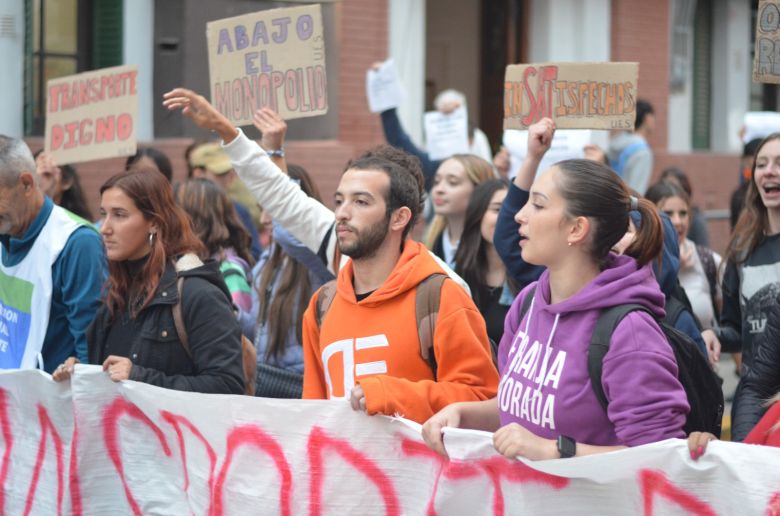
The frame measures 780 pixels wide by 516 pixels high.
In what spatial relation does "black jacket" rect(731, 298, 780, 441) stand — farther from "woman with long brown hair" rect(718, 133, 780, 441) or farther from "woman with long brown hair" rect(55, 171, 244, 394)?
"woman with long brown hair" rect(55, 171, 244, 394)

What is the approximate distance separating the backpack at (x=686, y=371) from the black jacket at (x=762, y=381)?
0.54 m

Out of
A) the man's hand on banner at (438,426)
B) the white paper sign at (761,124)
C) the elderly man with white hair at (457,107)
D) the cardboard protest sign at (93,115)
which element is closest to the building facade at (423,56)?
the elderly man with white hair at (457,107)

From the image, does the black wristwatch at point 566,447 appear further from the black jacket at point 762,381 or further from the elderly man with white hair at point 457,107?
the elderly man with white hair at point 457,107

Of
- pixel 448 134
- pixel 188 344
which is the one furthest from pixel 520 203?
pixel 448 134

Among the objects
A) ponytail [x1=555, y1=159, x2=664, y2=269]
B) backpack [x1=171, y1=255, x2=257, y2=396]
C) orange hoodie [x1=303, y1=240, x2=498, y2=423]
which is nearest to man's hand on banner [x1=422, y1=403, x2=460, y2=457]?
orange hoodie [x1=303, y1=240, x2=498, y2=423]

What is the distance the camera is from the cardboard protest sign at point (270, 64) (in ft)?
18.2

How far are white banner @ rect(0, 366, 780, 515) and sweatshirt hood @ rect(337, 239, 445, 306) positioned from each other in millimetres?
365

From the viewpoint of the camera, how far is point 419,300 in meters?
4.01

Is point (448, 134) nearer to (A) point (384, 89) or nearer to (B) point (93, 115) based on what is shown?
(A) point (384, 89)

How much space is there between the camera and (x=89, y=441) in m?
4.68

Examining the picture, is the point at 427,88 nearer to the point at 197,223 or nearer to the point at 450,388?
the point at 197,223

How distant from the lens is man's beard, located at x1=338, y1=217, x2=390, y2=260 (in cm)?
412

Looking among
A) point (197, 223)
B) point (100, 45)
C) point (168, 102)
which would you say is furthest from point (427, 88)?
point (168, 102)

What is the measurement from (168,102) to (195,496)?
1.58 metres
